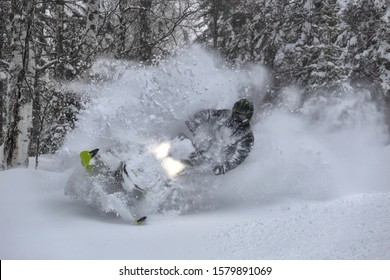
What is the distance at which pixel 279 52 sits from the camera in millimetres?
14383

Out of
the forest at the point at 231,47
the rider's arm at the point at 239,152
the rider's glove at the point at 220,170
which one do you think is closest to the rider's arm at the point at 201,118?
the rider's arm at the point at 239,152

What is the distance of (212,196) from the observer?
20.9ft

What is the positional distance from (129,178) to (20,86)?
379 centimetres

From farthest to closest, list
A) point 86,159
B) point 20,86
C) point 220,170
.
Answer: point 20,86, point 220,170, point 86,159

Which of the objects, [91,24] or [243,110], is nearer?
[243,110]

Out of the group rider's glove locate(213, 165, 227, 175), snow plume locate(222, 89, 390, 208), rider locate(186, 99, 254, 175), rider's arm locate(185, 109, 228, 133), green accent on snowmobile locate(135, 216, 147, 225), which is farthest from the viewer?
rider's arm locate(185, 109, 228, 133)

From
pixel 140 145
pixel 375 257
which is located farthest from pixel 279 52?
pixel 375 257

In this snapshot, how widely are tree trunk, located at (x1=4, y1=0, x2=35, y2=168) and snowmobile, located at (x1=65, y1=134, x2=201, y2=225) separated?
8.82ft

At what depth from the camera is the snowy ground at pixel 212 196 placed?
421 centimetres

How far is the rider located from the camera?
635 cm

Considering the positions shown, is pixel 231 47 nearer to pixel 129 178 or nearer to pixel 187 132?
pixel 187 132

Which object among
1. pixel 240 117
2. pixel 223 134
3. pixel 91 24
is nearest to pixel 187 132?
pixel 223 134

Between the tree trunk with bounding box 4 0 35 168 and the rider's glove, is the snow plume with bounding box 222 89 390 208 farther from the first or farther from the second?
the tree trunk with bounding box 4 0 35 168

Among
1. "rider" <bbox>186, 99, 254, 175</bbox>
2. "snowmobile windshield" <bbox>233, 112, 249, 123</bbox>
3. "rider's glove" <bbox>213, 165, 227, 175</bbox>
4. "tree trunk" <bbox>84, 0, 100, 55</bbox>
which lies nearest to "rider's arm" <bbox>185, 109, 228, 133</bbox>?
"rider" <bbox>186, 99, 254, 175</bbox>
